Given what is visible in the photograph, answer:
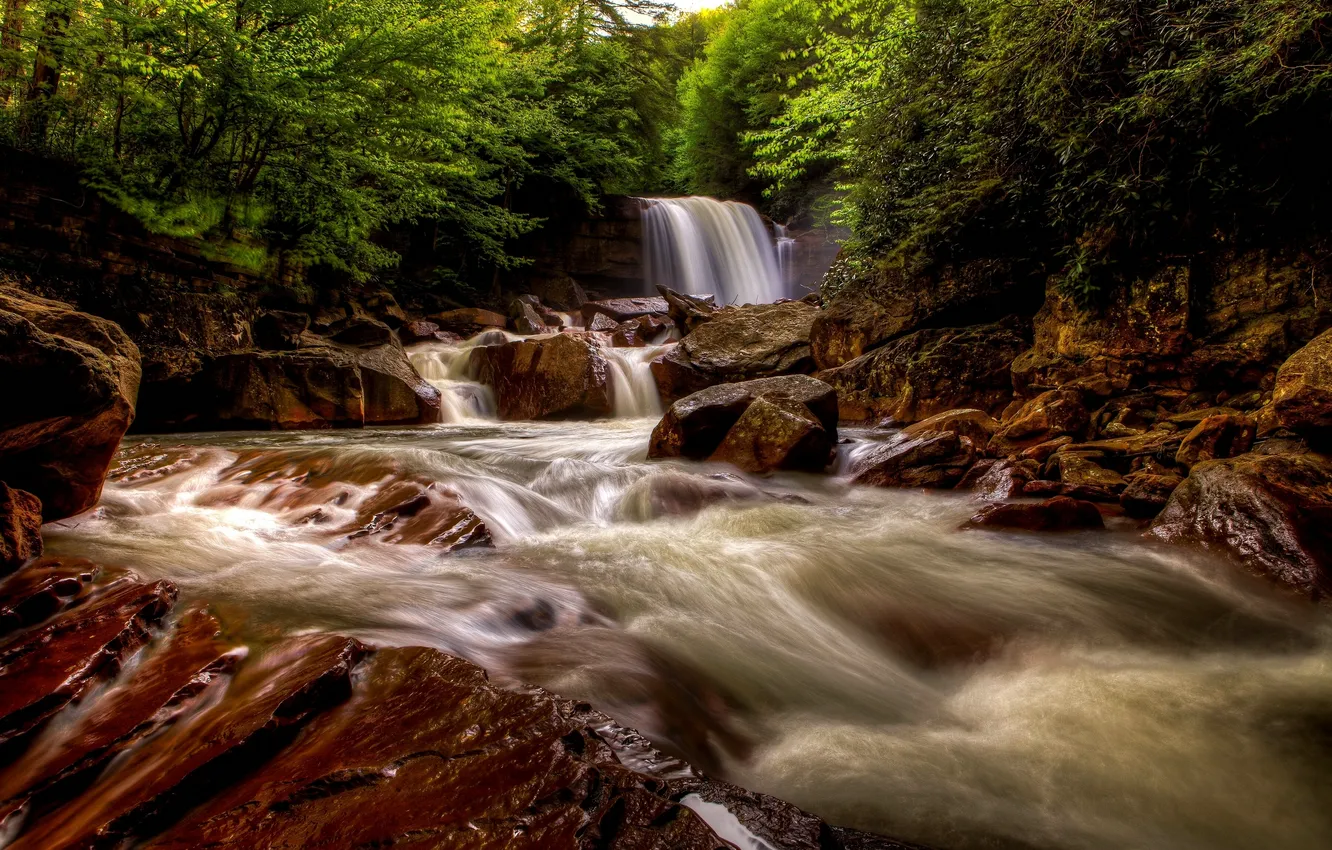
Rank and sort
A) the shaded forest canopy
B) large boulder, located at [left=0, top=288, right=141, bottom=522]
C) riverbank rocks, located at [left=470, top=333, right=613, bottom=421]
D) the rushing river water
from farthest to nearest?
riverbank rocks, located at [left=470, top=333, right=613, bottom=421] < the shaded forest canopy < large boulder, located at [left=0, top=288, right=141, bottom=522] < the rushing river water

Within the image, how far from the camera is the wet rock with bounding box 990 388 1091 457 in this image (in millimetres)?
5516

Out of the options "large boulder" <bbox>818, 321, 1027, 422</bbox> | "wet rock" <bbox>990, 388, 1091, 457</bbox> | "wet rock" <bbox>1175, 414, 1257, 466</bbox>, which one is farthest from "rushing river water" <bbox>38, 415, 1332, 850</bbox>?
"large boulder" <bbox>818, 321, 1027, 422</bbox>

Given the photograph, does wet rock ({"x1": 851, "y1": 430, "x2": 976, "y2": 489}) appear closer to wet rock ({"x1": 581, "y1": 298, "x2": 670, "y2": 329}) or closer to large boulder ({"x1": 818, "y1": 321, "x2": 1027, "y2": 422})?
large boulder ({"x1": 818, "y1": 321, "x2": 1027, "y2": 422})

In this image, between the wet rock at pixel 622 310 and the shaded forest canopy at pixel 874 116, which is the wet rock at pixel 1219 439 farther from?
the wet rock at pixel 622 310

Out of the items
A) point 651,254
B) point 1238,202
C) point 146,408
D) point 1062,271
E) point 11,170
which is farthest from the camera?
point 651,254

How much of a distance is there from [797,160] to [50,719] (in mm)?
13001

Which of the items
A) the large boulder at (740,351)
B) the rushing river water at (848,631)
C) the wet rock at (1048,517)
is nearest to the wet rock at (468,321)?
the large boulder at (740,351)

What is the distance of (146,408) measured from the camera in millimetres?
8031

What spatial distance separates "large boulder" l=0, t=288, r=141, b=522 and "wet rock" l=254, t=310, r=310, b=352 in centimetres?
672

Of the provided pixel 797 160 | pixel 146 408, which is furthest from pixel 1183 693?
pixel 797 160

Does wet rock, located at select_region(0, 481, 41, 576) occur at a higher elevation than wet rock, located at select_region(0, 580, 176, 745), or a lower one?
higher

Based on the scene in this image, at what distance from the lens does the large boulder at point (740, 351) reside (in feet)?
33.9

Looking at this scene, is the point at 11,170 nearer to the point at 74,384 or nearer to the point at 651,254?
the point at 74,384

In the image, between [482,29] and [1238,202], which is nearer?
[1238,202]
